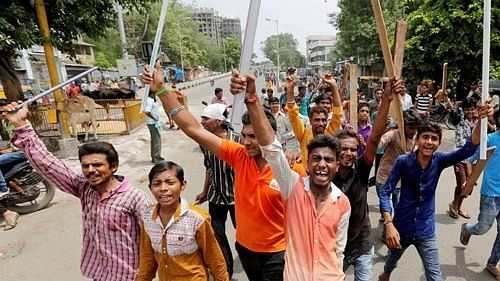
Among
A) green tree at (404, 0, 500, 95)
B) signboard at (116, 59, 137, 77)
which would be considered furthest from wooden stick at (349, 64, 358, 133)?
green tree at (404, 0, 500, 95)

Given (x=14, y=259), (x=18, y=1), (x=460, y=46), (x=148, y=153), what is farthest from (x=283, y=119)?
(x=460, y=46)

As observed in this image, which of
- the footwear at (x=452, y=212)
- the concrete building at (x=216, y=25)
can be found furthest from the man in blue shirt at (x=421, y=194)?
the concrete building at (x=216, y=25)

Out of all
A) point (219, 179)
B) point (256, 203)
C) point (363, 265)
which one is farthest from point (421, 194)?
point (219, 179)

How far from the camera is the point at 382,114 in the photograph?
7.57 ft

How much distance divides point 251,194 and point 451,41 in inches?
501

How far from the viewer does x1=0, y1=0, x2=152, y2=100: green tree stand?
727cm

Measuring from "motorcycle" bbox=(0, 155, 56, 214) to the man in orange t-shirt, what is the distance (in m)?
4.18

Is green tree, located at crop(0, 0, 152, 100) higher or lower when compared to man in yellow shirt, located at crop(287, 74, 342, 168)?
higher

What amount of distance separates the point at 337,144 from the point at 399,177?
1.06 m

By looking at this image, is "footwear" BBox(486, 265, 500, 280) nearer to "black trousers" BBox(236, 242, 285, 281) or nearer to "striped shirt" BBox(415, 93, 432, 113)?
"black trousers" BBox(236, 242, 285, 281)

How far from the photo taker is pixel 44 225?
498 cm

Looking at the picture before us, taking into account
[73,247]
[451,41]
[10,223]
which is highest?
[451,41]

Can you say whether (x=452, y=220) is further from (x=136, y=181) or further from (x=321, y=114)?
(x=136, y=181)

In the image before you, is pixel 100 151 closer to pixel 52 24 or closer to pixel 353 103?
pixel 353 103
